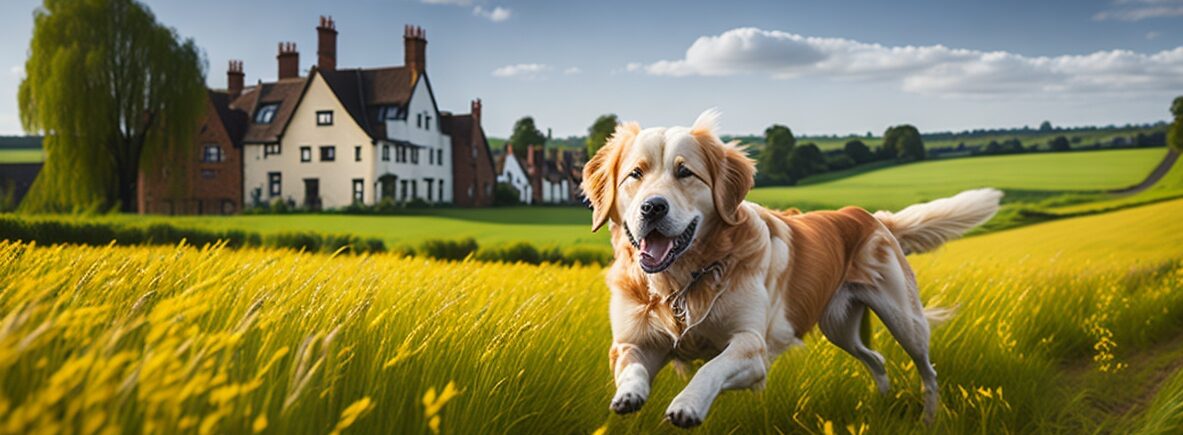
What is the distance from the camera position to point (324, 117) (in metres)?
32.4

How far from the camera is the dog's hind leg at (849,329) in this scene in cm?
501

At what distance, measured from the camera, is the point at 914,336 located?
Answer: 4.99 metres

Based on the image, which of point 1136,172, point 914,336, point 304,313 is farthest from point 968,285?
point 1136,172

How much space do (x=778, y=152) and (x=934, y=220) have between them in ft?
62.2

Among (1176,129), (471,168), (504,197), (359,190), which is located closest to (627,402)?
(1176,129)

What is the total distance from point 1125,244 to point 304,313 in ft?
38.3

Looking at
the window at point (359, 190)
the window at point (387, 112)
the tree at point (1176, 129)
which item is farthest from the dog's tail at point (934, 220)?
the window at point (387, 112)

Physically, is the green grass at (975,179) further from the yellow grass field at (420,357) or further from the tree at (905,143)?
the yellow grass field at (420,357)

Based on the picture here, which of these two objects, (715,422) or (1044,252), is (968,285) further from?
(715,422)

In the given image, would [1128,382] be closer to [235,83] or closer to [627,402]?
[627,402]

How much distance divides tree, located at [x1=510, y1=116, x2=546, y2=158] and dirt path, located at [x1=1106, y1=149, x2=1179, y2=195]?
4298cm

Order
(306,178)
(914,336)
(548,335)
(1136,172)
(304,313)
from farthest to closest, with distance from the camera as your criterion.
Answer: (306,178), (1136,172), (914,336), (548,335), (304,313)

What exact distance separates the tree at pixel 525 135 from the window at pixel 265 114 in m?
22.9

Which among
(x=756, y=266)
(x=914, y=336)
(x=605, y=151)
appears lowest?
(x=914, y=336)
